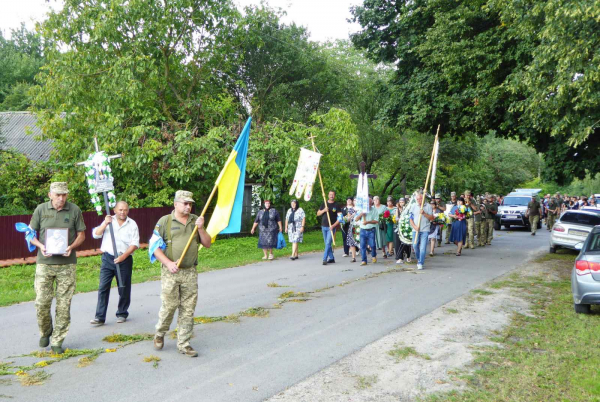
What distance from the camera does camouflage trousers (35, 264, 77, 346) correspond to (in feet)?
21.7

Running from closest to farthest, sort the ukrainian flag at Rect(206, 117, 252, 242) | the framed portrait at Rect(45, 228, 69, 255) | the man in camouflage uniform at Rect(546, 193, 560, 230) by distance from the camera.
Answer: the framed portrait at Rect(45, 228, 69, 255) → the ukrainian flag at Rect(206, 117, 252, 242) → the man in camouflage uniform at Rect(546, 193, 560, 230)

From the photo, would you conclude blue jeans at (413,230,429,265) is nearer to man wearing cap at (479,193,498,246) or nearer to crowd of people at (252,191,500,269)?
crowd of people at (252,191,500,269)

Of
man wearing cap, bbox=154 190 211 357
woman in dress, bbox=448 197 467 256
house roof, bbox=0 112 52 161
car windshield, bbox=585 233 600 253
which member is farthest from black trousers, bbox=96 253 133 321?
house roof, bbox=0 112 52 161

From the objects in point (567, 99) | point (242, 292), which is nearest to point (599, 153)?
point (567, 99)

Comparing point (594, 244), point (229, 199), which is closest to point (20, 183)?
point (229, 199)

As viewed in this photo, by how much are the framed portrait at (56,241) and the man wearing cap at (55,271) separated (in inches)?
1.7

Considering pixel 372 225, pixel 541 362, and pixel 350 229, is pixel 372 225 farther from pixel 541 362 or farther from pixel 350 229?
pixel 541 362

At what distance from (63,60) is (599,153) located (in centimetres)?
1885

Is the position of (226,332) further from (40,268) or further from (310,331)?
(40,268)

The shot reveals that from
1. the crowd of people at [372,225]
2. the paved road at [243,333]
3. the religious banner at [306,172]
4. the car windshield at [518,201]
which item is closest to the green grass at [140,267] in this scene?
the paved road at [243,333]

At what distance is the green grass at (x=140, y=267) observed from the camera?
11.5 m

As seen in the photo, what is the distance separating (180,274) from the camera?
6.52 metres

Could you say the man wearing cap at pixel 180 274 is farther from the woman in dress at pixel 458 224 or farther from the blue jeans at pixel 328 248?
the woman in dress at pixel 458 224

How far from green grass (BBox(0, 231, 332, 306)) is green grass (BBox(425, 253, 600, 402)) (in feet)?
25.8
